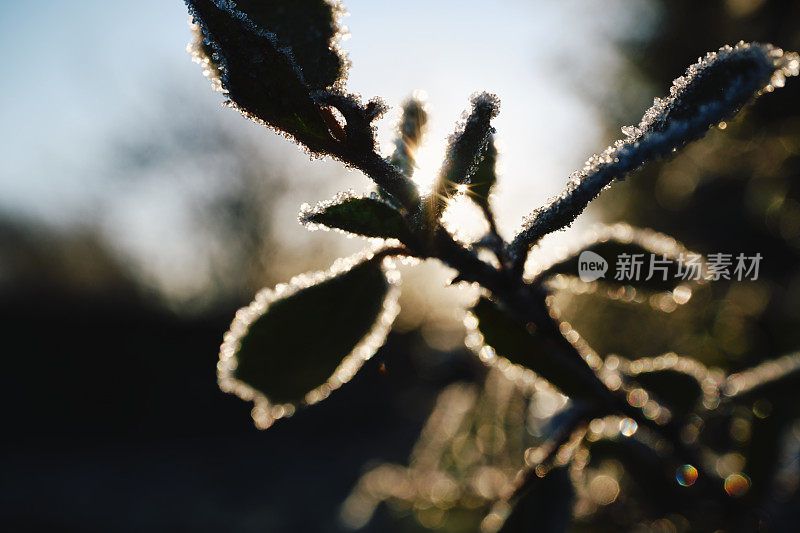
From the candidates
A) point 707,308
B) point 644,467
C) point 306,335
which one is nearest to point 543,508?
point 306,335


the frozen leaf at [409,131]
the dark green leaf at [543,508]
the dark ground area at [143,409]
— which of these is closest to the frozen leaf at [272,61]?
the frozen leaf at [409,131]

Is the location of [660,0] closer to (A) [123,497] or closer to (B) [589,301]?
(B) [589,301]

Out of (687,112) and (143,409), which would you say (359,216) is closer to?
(687,112)

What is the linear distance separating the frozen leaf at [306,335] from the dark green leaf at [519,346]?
0.09m

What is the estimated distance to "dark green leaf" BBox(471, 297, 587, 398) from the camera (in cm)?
42

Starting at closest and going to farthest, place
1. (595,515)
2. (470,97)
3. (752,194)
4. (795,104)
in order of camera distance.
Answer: (470,97) → (595,515) → (795,104) → (752,194)

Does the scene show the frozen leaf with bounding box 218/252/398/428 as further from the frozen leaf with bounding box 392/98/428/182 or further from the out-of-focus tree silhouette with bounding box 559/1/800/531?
the out-of-focus tree silhouette with bounding box 559/1/800/531

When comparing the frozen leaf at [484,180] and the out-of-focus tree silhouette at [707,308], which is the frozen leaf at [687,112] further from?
the frozen leaf at [484,180]

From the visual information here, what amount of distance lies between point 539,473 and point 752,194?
8.38 ft

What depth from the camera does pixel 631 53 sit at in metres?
3.94

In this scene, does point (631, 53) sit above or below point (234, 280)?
below

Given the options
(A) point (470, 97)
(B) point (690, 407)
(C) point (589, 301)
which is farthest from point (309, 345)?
(C) point (589, 301)

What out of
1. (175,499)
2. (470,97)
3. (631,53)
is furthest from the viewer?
(175,499)

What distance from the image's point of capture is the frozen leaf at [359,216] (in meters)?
0.34
